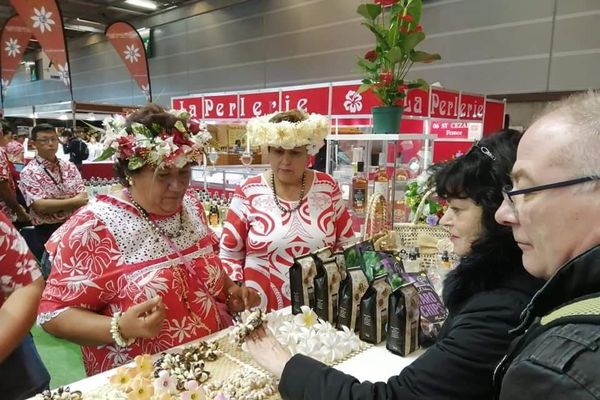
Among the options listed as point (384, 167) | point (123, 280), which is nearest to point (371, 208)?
point (384, 167)

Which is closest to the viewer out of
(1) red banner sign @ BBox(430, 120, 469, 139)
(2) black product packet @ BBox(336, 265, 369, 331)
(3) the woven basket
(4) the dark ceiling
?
(2) black product packet @ BBox(336, 265, 369, 331)

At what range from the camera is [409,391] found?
0.99 meters

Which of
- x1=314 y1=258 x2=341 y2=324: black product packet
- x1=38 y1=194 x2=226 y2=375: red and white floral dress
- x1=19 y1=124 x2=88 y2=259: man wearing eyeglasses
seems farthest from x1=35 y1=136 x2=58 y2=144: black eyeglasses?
x1=314 y1=258 x2=341 y2=324: black product packet

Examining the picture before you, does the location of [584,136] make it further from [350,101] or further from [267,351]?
[350,101]

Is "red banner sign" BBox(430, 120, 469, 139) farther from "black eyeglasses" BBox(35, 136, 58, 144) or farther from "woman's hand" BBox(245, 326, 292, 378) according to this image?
"woman's hand" BBox(245, 326, 292, 378)

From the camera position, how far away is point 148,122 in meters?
1.59

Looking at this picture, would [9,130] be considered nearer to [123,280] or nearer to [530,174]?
[123,280]

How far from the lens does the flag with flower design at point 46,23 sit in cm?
597

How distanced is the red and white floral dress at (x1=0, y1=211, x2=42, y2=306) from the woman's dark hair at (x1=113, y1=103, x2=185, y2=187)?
45 cm

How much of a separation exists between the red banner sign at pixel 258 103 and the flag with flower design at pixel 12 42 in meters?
7.38

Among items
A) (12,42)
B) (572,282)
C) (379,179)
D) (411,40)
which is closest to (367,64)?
(411,40)

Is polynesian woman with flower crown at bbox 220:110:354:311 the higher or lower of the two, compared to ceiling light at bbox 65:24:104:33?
lower

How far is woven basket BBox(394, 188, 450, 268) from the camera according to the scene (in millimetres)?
2365

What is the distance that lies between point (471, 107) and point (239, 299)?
473cm
